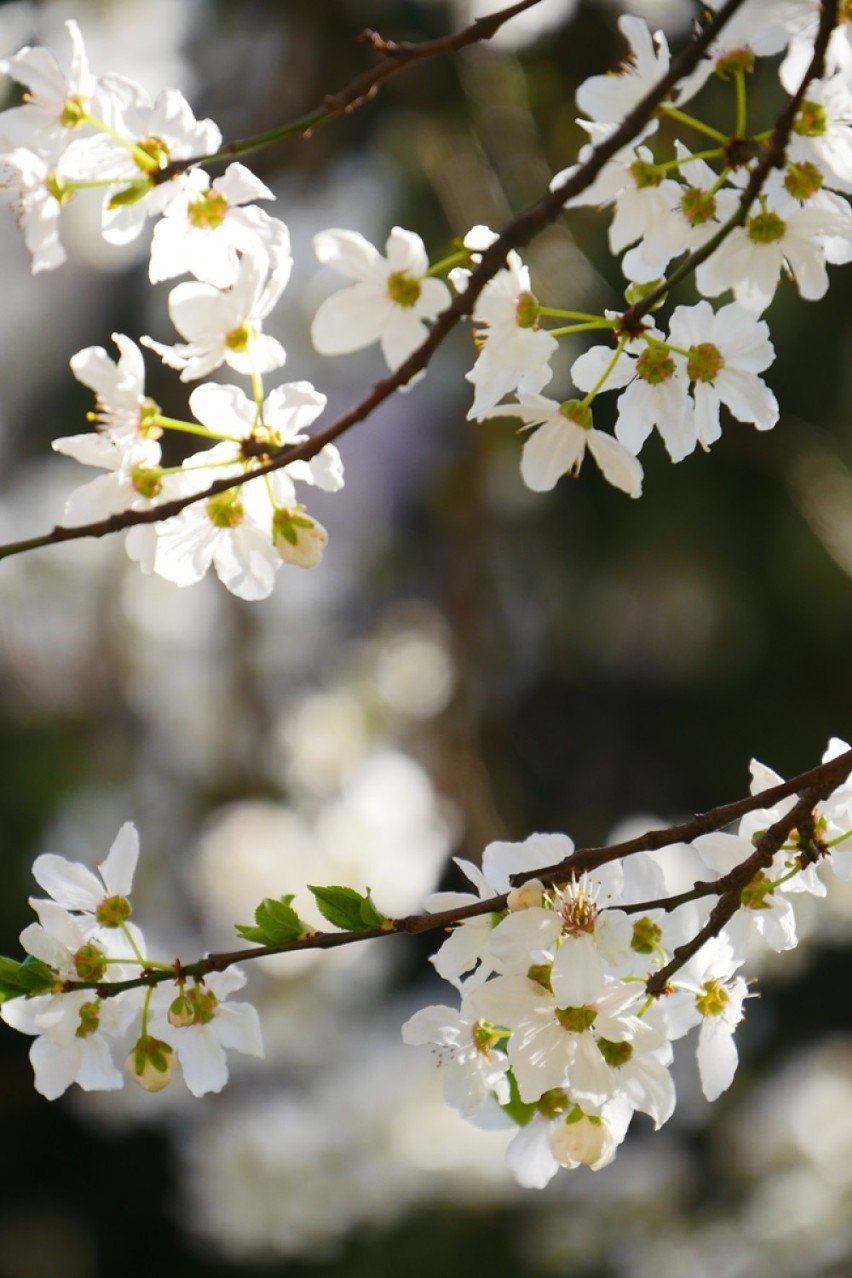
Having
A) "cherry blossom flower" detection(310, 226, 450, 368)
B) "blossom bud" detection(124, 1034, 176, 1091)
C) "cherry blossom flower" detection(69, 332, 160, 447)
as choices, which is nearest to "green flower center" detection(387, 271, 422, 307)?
"cherry blossom flower" detection(310, 226, 450, 368)

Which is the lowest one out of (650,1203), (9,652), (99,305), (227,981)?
(650,1203)

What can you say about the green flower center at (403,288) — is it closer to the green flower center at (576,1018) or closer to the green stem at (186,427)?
the green stem at (186,427)

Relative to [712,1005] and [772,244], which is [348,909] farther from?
[772,244]

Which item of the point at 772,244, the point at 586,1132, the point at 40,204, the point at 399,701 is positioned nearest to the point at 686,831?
the point at 586,1132

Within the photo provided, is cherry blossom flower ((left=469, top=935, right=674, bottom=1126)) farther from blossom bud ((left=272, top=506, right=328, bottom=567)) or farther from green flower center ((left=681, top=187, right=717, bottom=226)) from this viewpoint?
green flower center ((left=681, top=187, right=717, bottom=226))

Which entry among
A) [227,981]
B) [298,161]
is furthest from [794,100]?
[298,161]

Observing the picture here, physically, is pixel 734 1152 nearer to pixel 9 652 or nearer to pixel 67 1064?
pixel 9 652
